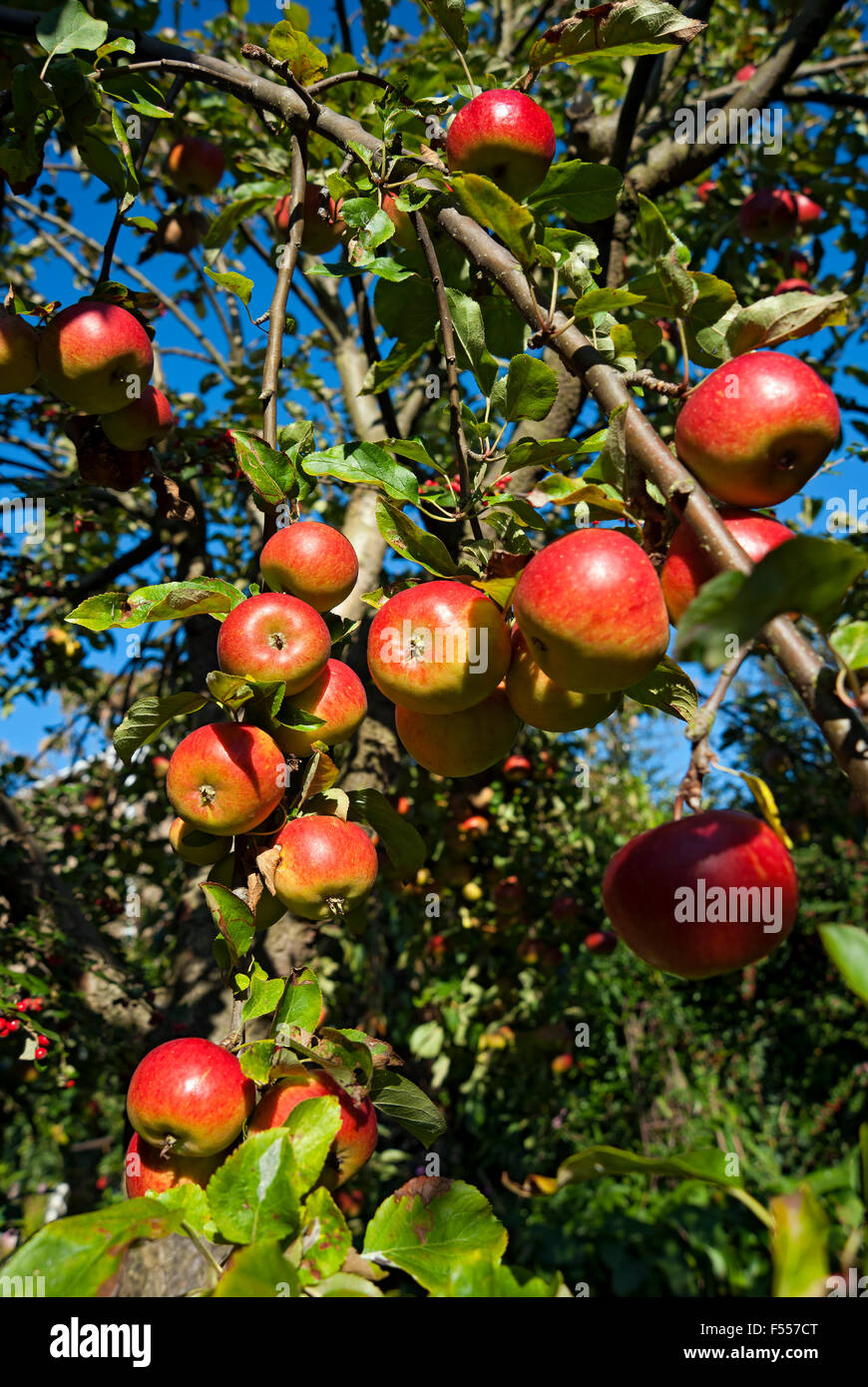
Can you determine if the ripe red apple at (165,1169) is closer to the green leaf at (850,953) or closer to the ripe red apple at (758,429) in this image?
the green leaf at (850,953)

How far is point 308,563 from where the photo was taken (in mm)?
996

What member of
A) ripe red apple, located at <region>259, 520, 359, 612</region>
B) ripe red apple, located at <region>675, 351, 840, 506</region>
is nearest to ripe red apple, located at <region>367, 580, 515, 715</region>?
ripe red apple, located at <region>259, 520, 359, 612</region>

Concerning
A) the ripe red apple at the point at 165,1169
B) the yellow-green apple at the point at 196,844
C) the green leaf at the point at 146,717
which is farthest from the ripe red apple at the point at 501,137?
the ripe red apple at the point at 165,1169

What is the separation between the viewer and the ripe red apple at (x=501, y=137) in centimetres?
108

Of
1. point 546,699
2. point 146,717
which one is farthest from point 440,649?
point 146,717

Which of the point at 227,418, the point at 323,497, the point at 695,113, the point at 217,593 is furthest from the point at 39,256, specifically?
the point at 217,593

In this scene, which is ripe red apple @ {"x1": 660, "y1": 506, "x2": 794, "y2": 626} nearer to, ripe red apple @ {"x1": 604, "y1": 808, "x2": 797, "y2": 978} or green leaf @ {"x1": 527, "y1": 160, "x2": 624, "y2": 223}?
ripe red apple @ {"x1": 604, "y1": 808, "x2": 797, "y2": 978}

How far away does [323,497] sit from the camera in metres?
3.68

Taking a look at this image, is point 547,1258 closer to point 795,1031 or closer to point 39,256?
point 795,1031

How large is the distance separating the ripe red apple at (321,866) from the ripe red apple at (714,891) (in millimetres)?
339

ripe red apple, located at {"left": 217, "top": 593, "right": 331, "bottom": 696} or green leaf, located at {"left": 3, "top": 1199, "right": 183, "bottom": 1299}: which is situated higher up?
ripe red apple, located at {"left": 217, "top": 593, "right": 331, "bottom": 696}

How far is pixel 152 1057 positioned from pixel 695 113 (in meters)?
2.45

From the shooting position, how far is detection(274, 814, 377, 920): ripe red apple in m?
0.94

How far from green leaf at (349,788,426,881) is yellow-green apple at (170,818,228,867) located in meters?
0.17
